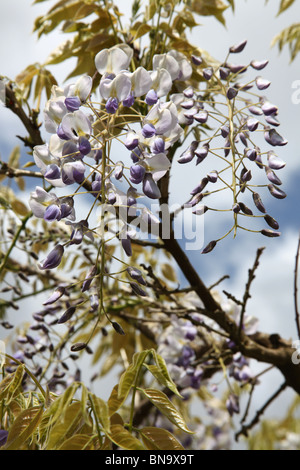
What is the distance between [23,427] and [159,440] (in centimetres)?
15

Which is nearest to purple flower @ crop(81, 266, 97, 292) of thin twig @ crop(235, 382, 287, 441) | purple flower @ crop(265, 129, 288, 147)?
purple flower @ crop(265, 129, 288, 147)

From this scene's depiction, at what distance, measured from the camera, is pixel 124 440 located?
58 cm

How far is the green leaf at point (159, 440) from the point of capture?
0.62 m

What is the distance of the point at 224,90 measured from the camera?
92 cm

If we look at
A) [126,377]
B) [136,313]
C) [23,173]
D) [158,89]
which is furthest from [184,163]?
[136,313]

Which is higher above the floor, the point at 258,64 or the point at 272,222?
the point at 258,64

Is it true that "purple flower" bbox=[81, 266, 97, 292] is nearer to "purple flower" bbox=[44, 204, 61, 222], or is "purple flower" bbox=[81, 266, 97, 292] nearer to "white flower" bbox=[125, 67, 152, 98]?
"purple flower" bbox=[44, 204, 61, 222]

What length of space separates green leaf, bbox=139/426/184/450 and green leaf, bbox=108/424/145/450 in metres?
0.04

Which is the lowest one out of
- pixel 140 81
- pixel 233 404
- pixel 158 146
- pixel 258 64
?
pixel 233 404

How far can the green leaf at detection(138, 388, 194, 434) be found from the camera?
2.05ft

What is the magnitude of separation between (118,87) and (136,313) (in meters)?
1.11

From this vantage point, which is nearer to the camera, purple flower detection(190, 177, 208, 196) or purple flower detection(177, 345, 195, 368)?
purple flower detection(190, 177, 208, 196)

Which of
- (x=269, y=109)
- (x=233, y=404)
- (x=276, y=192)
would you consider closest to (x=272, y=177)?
(x=276, y=192)

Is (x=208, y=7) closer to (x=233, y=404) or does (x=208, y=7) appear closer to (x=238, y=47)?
(x=238, y=47)
